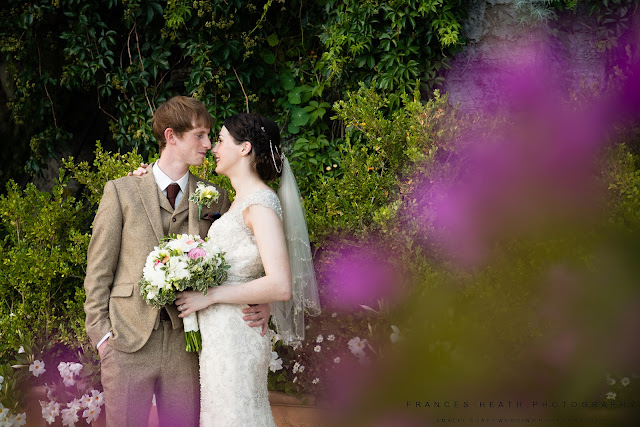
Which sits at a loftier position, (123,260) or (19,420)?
(123,260)

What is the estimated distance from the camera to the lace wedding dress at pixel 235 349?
9.09 ft

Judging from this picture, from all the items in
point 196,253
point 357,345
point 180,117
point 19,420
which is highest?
point 180,117

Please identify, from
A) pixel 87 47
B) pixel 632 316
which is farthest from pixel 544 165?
pixel 87 47

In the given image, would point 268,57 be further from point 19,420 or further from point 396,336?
point 19,420

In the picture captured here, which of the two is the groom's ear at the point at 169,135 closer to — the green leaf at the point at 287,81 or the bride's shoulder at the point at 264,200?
the bride's shoulder at the point at 264,200

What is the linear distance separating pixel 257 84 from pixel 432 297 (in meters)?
2.89

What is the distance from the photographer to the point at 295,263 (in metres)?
3.18

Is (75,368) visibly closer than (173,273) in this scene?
No

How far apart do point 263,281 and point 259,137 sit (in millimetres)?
707

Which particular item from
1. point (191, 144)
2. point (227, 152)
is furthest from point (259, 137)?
point (191, 144)

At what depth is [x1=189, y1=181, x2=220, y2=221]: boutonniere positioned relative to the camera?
2887 millimetres

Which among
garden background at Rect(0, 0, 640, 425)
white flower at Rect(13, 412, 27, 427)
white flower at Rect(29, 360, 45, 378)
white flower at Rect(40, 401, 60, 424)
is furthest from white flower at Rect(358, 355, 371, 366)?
white flower at Rect(13, 412, 27, 427)

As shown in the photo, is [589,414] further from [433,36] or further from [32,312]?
[32,312]

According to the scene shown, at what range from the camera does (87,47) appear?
5426 mm
